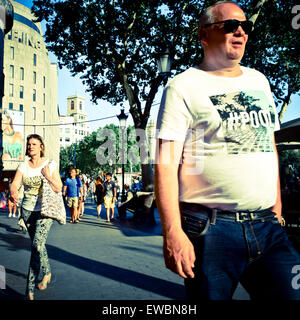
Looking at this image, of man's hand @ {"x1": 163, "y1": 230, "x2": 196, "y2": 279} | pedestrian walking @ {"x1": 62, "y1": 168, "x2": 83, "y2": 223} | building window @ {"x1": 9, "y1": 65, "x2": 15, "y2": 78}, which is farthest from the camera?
building window @ {"x1": 9, "y1": 65, "x2": 15, "y2": 78}

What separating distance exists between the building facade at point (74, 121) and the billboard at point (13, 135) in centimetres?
7615

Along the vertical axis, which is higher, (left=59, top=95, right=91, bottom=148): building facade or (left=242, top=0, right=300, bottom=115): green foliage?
(left=59, top=95, right=91, bottom=148): building facade

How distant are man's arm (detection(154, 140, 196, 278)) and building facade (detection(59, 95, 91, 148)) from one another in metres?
132

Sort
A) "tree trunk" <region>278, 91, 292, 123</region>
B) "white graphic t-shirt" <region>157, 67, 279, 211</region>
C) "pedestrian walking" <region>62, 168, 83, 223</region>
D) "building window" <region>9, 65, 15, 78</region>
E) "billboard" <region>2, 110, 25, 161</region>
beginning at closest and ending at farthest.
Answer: "white graphic t-shirt" <region>157, 67, 279, 211</region>
"pedestrian walking" <region>62, 168, 83, 223</region>
"tree trunk" <region>278, 91, 292, 123</region>
"billboard" <region>2, 110, 25, 161</region>
"building window" <region>9, 65, 15, 78</region>

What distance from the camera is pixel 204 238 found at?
1501mm

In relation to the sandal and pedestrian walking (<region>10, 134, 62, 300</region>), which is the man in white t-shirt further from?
the sandal

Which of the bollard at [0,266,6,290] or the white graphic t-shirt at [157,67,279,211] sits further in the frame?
the bollard at [0,266,6,290]

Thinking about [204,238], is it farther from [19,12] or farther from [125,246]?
[19,12]

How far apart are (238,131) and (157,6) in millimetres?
11929

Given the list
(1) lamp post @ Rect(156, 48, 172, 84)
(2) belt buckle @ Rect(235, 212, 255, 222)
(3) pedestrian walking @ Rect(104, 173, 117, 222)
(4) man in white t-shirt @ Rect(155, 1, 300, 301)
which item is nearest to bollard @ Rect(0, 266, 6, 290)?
(4) man in white t-shirt @ Rect(155, 1, 300, 301)

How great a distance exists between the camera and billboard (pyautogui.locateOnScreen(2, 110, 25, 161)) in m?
50.0

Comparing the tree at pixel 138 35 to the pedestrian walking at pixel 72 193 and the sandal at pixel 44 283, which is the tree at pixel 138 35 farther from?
the sandal at pixel 44 283
